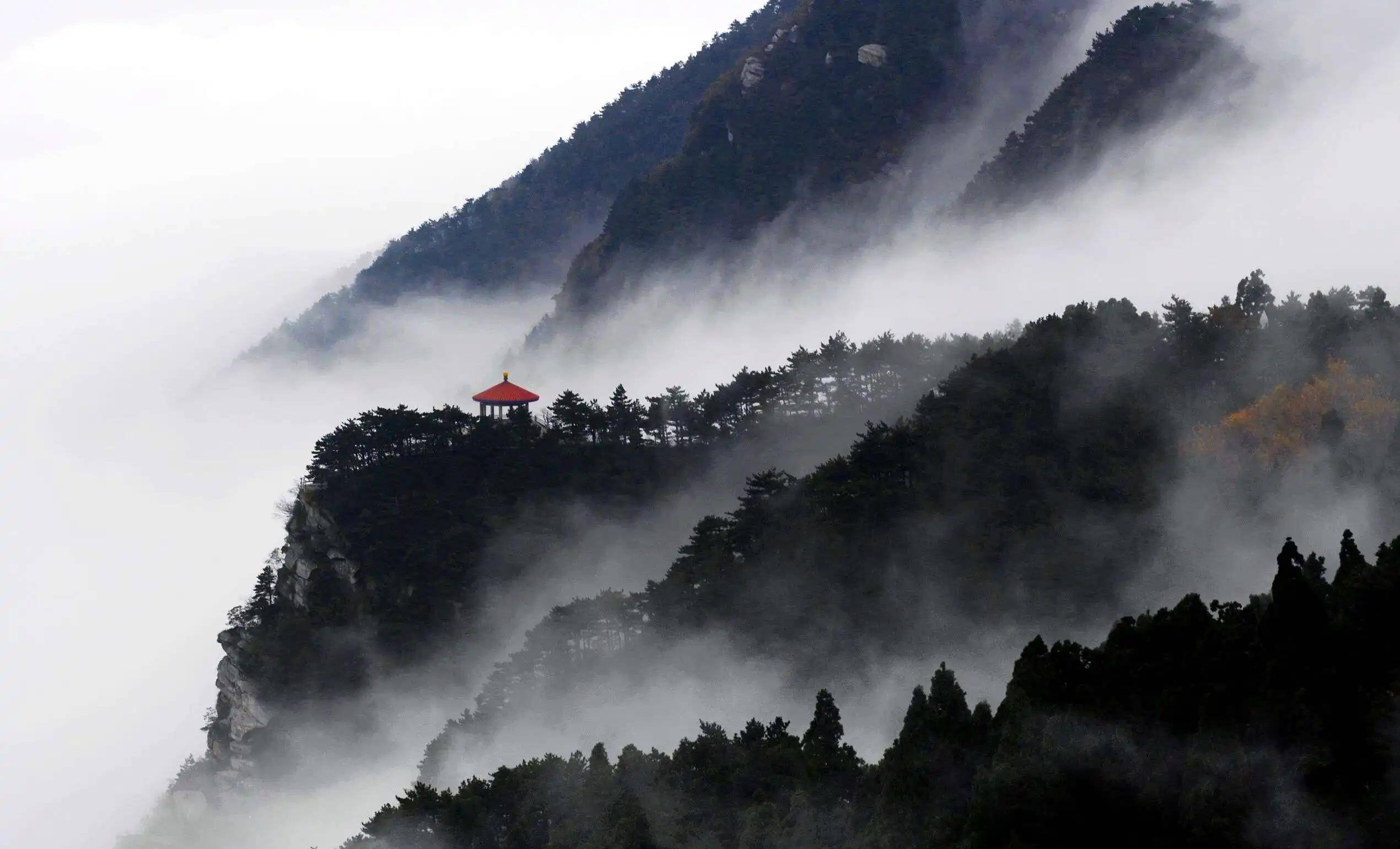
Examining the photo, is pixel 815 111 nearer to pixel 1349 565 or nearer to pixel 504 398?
pixel 504 398

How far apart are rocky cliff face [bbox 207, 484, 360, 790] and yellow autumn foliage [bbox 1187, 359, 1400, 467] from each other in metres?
36.8

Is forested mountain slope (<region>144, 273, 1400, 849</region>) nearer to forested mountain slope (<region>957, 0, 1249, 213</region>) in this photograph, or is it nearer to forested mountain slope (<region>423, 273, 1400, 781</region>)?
forested mountain slope (<region>423, 273, 1400, 781</region>)

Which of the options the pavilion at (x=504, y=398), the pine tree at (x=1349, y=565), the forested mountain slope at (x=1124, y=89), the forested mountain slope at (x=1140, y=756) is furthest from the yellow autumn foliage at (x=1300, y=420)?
the forested mountain slope at (x=1124, y=89)

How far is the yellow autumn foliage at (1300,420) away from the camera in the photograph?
49.8m

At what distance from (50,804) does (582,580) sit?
299 ft

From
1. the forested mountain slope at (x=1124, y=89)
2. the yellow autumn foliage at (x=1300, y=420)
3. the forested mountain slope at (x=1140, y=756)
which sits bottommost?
the forested mountain slope at (x=1140, y=756)

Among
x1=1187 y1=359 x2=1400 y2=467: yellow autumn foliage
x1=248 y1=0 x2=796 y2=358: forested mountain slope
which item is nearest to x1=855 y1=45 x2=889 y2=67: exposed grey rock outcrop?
x1=248 y1=0 x2=796 y2=358: forested mountain slope

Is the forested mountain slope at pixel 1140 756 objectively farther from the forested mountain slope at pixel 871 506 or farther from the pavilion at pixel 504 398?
the pavilion at pixel 504 398

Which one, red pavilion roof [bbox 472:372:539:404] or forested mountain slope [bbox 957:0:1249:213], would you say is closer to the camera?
red pavilion roof [bbox 472:372:539:404]

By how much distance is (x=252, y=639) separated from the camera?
71.8 m

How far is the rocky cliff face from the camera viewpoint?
70.4 m

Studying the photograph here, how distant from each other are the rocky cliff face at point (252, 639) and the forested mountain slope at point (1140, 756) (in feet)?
117

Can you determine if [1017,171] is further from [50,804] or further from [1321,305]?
[50,804]

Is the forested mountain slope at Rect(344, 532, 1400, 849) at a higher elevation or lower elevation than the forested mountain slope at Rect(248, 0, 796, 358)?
lower
